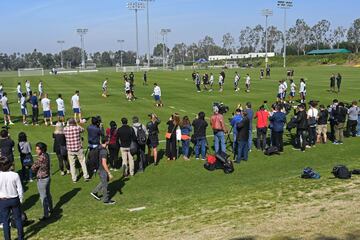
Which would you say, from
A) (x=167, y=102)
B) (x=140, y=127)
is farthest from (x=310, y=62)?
(x=140, y=127)

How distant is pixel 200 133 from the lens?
52.7 ft

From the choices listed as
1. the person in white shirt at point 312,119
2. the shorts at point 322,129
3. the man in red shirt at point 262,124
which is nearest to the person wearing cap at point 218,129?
the man in red shirt at point 262,124

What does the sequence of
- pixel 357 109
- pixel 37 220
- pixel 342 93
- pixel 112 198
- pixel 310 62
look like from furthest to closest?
pixel 310 62 < pixel 342 93 < pixel 357 109 < pixel 112 198 < pixel 37 220

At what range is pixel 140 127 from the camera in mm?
14695

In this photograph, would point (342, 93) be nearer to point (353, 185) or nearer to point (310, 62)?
point (353, 185)

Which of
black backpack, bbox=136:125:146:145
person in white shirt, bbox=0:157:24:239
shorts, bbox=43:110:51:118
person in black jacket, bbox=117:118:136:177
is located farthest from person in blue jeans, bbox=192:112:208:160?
shorts, bbox=43:110:51:118

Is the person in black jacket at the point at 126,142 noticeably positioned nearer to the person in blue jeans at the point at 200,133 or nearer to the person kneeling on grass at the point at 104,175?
the person kneeling on grass at the point at 104,175

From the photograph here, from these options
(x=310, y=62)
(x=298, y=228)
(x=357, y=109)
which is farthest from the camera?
(x=310, y=62)

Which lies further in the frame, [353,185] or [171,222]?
[353,185]

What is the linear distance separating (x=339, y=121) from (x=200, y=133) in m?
6.14

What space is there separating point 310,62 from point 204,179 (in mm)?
100584

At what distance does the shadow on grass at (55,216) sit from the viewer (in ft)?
33.5

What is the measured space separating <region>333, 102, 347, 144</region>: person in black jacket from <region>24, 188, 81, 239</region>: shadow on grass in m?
10.8

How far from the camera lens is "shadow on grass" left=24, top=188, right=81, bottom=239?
33.5 feet
